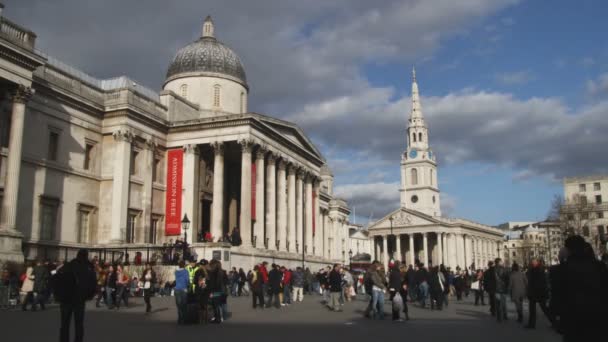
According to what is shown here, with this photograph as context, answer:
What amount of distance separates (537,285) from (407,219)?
9372cm

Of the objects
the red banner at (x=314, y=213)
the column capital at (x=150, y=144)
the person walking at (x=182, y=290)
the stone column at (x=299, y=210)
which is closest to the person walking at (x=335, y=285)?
the person walking at (x=182, y=290)

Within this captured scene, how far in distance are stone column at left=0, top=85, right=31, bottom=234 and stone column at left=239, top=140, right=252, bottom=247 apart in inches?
547

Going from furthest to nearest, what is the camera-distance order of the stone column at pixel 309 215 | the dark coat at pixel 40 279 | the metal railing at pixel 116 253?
the stone column at pixel 309 215
the metal railing at pixel 116 253
the dark coat at pixel 40 279

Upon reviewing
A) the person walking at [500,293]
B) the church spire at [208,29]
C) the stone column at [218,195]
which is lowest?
the person walking at [500,293]

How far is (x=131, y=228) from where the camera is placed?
114ft

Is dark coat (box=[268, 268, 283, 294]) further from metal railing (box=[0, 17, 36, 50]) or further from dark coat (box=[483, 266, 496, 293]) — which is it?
metal railing (box=[0, 17, 36, 50])

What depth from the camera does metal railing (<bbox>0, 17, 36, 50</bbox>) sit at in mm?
25688

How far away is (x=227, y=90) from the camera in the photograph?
4381 centimetres

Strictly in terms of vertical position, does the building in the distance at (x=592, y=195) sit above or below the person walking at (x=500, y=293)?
above

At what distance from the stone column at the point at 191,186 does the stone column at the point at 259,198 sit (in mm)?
4021

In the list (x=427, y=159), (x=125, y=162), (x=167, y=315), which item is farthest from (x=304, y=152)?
(x=427, y=159)

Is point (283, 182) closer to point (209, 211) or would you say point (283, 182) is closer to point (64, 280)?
point (209, 211)

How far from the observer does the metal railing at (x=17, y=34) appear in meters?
25.7

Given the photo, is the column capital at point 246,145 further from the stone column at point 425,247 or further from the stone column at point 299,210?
the stone column at point 425,247
